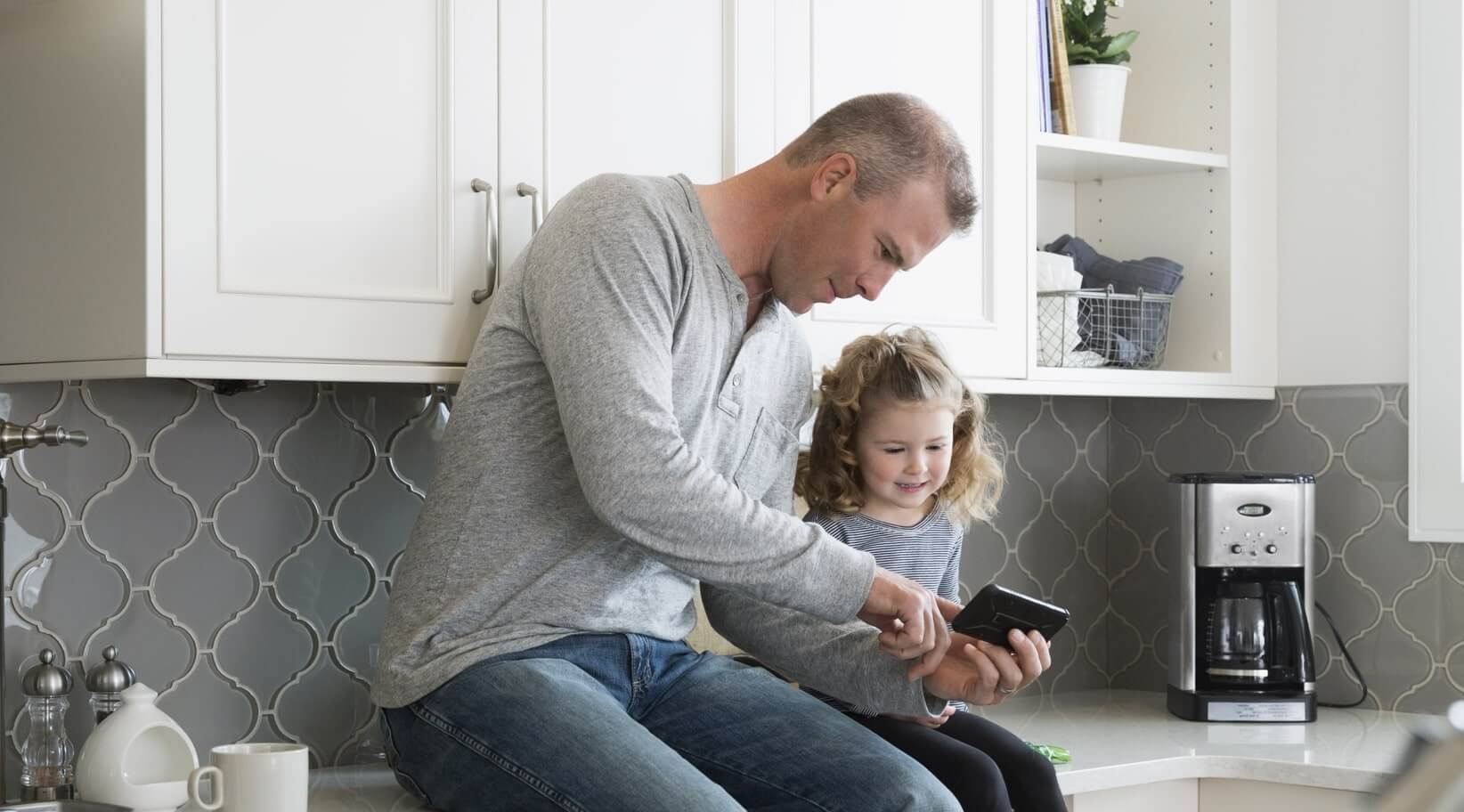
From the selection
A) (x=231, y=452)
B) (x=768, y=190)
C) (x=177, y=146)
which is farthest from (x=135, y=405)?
(x=768, y=190)

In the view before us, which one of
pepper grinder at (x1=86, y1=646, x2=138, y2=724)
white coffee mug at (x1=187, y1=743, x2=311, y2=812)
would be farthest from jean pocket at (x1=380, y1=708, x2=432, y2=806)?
pepper grinder at (x1=86, y1=646, x2=138, y2=724)

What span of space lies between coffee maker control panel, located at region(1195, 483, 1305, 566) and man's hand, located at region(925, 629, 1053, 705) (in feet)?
2.33

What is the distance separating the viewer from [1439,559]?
231 centimetres

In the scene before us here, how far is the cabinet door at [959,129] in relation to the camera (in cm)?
198

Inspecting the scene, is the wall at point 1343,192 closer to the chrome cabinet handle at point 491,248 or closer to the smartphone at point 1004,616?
the smartphone at point 1004,616

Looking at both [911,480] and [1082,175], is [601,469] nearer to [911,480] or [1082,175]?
[911,480]

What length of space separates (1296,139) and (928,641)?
1333 millimetres

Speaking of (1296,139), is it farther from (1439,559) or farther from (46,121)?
(46,121)

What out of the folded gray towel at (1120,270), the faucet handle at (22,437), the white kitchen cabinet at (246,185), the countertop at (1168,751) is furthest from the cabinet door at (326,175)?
the folded gray towel at (1120,270)

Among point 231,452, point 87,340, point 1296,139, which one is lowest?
point 231,452

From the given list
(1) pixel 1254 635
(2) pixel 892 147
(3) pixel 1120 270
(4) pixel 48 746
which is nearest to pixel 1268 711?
(1) pixel 1254 635

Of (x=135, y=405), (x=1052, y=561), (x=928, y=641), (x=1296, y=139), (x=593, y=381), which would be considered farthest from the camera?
(x=1052, y=561)

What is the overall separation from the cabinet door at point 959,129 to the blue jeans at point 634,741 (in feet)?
1.68

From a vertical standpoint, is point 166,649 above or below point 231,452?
below
